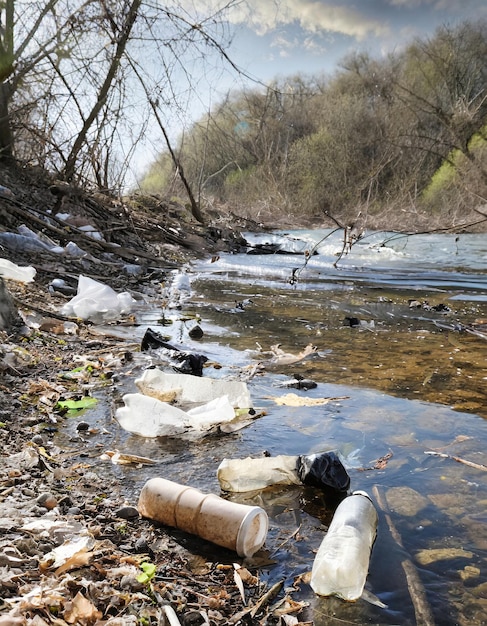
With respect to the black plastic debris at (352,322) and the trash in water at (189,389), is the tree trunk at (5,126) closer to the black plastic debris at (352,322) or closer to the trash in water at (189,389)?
the black plastic debris at (352,322)

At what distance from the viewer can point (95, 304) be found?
3898 mm

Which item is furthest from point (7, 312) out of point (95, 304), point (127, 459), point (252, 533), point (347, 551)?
point (347, 551)

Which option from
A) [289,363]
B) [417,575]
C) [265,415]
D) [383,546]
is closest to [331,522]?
[383,546]

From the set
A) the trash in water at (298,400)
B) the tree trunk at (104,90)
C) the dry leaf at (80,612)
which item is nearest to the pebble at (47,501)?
the dry leaf at (80,612)

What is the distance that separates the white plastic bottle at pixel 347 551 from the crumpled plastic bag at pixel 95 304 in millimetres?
2783

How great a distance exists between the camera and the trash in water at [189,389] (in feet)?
7.30

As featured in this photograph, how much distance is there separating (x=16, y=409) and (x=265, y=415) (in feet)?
3.19

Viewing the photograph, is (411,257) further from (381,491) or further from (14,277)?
(381,491)

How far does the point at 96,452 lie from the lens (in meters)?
1.76

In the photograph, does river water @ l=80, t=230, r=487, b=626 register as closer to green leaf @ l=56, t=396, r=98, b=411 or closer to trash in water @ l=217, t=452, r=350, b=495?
trash in water @ l=217, t=452, r=350, b=495

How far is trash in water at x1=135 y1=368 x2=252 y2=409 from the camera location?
7.30ft

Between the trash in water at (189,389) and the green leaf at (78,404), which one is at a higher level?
the trash in water at (189,389)

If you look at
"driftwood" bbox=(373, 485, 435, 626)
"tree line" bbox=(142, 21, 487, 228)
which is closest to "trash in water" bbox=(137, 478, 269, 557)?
"driftwood" bbox=(373, 485, 435, 626)

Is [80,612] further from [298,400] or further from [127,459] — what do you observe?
[298,400]
